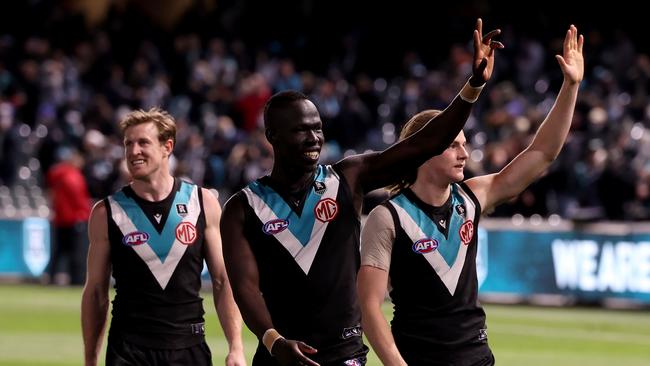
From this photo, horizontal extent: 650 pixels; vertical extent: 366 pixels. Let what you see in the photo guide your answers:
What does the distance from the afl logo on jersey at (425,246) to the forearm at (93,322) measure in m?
1.82

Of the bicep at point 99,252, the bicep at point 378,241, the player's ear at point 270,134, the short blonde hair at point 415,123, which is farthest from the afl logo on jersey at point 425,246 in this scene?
the bicep at point 99,252

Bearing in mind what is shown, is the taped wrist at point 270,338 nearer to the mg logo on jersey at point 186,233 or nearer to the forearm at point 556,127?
the forearm at point 556,127

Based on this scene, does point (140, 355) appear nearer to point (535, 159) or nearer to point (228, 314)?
point (228, 314)

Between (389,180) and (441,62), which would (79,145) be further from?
(389,180)

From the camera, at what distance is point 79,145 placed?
2617 cm

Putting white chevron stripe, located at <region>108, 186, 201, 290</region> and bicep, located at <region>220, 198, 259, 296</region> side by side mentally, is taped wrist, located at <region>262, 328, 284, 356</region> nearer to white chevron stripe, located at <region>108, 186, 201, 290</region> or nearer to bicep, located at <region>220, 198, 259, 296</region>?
bicep, located at <region>220, 198, 259, 296</region>

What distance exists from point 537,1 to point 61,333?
1469 centimetres

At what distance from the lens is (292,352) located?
5852mm

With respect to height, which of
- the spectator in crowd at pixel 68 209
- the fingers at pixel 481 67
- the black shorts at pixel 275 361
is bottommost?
the black shorts at pixel 275 361

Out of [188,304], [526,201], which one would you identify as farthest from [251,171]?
[188,304]

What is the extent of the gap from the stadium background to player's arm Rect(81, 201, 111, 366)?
7.24 metres

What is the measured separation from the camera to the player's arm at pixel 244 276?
607cm

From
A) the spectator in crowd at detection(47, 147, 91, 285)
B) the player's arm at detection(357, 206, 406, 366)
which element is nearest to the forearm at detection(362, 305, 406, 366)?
the player's arm at detection(357, 206, 406, 366)

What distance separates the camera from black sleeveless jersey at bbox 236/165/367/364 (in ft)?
20.6
